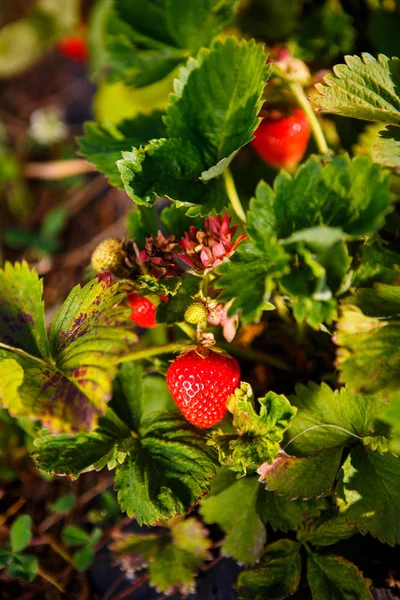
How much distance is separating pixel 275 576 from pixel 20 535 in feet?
1.78

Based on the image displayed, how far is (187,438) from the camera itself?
36.6 inches

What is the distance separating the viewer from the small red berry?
229 centimetres

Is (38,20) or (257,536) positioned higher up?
(38,20)

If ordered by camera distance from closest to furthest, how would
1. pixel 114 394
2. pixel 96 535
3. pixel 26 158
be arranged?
pixel 114 394, pixel 96 535, pixel 26 158

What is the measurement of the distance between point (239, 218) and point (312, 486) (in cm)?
53

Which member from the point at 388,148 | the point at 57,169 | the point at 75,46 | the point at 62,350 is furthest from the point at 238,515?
the point at 75,46

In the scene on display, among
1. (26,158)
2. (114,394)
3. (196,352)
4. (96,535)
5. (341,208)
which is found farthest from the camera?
(26,158)

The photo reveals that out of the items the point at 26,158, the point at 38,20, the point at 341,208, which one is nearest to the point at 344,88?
the point at 341,208

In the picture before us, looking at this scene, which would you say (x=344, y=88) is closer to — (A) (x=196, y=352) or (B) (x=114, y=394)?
(A) (x=196, y=352)

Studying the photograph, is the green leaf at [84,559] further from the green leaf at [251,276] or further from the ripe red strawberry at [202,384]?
A: the green leaf at [251,276]

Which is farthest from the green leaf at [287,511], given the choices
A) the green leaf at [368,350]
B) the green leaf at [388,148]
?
the green leaf at [388,148]

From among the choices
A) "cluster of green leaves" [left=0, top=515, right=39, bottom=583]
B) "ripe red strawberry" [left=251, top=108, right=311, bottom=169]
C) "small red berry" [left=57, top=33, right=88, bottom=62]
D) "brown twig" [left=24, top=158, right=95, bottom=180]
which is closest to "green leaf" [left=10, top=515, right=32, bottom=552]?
"cluster of green leaves" [left=0, top=515, right=39, bottom=583]

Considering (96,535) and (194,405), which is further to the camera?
(96,535)

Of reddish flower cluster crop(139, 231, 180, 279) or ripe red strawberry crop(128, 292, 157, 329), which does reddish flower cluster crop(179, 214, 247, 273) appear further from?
ripe red strawberry crop(128, 292, 157, 329)
